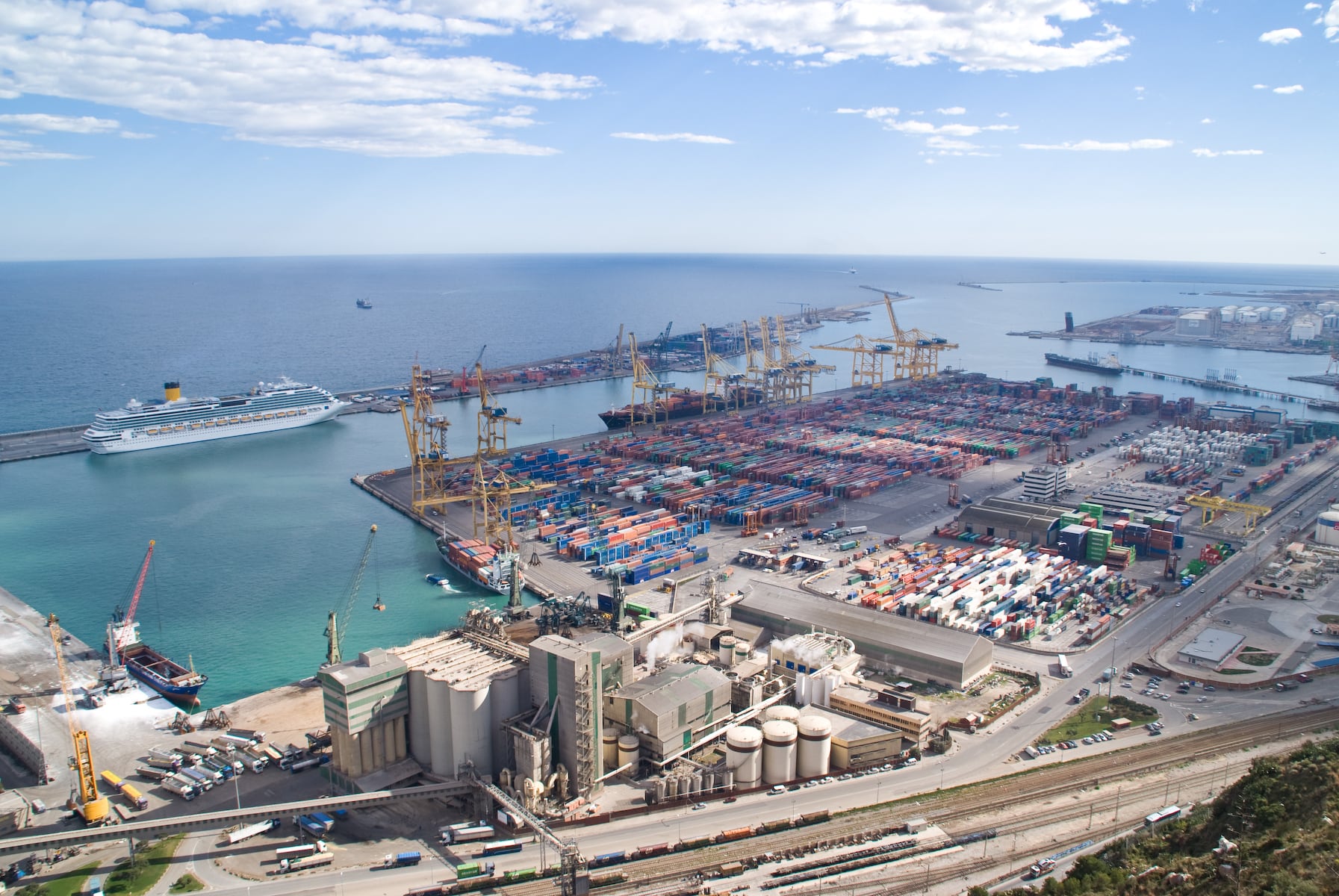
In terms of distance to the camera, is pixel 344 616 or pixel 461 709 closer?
pixel 461 709

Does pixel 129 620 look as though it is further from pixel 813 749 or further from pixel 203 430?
pixel 203 430

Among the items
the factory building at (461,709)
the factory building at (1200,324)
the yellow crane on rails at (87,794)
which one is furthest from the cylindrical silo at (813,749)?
the factory building at (1200,324)

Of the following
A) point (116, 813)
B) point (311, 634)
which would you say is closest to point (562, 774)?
point (116, 813)

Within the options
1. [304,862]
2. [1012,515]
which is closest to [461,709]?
[304,862]

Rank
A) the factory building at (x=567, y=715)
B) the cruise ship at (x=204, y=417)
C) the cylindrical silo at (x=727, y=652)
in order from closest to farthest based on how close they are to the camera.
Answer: the factory building at (x=567, y=715), the cylindrical silo at (x=727, y=652), the cruise ship at (x=204, y=417)

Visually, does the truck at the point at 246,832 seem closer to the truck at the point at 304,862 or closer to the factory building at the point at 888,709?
the truck at the point at 304,862

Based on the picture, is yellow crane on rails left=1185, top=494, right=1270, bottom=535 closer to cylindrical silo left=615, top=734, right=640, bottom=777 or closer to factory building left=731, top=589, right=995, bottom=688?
factory building left=731, top=589, right=995, bottom=688

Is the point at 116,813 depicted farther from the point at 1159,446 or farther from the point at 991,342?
the point at 991,342
